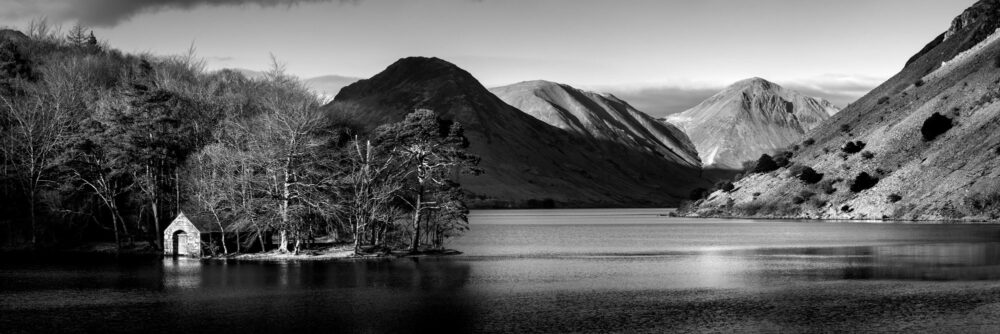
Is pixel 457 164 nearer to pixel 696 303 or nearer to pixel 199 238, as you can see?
pixel 199 238

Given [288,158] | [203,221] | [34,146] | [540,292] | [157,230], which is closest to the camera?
[540,292]

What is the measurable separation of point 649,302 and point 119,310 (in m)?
27.1

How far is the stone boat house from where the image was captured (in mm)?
83125

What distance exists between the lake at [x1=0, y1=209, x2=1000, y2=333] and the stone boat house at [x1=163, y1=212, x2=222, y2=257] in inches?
128

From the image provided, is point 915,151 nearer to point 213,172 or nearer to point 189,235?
point 213,172

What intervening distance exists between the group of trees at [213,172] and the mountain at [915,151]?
2849 inches

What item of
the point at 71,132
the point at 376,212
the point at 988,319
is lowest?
the point at 988,319

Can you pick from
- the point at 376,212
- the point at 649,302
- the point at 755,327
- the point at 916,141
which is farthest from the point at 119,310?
the point at 916,141

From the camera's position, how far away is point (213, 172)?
282ft

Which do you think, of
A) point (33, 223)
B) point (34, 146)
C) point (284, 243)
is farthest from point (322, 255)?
point (34, 146)

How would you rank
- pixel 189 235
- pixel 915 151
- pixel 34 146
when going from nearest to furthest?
pixel 189 235 → pixel 34 146 → pixel 915 151

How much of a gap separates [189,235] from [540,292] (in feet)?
145

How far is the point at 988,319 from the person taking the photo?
130 feet

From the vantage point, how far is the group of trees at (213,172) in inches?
3191
